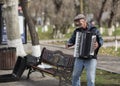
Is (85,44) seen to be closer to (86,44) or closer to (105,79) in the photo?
(86,44)

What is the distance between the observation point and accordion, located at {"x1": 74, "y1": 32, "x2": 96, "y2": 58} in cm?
801

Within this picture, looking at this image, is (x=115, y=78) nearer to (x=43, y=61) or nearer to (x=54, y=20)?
(x=43, y=61)

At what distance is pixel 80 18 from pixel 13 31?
6552mm

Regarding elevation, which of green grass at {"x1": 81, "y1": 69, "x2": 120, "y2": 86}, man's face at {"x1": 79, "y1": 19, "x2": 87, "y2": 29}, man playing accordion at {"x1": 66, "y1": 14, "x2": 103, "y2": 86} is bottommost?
green grass at {"x1": 81, "y1": 69, "x2": 120, "y2": 86}

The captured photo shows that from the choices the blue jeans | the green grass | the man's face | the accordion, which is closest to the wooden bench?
the green grass

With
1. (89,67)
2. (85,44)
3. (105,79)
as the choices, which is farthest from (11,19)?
(85,44)

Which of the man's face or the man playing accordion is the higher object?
the man's face

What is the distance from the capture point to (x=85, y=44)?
8.01m

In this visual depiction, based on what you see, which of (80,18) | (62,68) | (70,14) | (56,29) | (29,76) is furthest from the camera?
(70,14)

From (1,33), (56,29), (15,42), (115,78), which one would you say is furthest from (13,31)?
(56,29)

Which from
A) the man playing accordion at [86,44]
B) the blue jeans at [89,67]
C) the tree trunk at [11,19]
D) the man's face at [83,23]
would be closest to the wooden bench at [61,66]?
the blue jeans at [89,67]

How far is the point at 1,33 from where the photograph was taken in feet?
74.2

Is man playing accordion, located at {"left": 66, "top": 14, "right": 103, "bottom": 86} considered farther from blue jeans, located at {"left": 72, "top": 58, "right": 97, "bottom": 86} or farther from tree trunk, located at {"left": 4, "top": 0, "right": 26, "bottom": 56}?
tree trunk, located at {"left": 4, "top": 0, "right": 26, "bottom": 56}

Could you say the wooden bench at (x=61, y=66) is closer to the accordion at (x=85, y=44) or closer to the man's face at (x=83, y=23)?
the accordion at (x=85, y=44)
